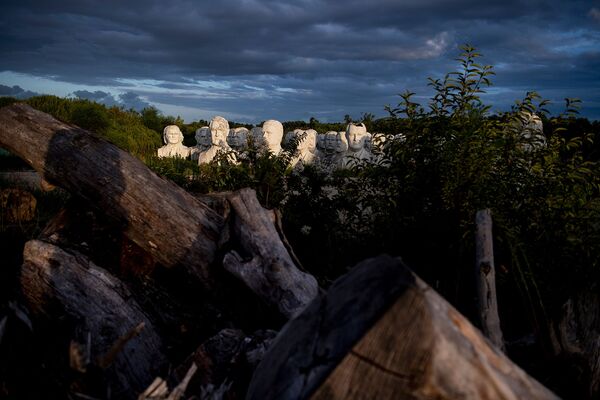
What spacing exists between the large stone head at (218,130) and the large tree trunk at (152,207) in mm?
14248

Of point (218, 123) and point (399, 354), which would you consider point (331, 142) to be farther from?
point (399, 354)

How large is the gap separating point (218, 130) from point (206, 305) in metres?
15.6

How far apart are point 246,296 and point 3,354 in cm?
170

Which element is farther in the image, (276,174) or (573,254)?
(276,174)

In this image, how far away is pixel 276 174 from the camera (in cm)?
657

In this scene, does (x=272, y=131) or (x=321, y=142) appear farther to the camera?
(x=321, y=142)

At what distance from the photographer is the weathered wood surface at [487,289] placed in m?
2.70

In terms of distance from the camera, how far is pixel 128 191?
4.07 m

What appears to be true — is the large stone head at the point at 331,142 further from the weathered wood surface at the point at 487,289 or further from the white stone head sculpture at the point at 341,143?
the weathered wood surface at the point at 487,289

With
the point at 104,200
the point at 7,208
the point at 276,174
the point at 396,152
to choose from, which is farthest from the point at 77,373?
the point at 7,208

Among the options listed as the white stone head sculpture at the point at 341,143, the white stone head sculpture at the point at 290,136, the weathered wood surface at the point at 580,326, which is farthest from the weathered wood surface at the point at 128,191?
the white stone head sculpture at the point at 341,143

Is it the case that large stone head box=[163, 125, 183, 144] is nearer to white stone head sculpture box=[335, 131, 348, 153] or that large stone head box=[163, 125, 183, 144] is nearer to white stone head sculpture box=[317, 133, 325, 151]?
white stone head sculpture box=[317, 133, 325, 151]

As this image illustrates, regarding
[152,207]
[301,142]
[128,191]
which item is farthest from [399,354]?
[301,142]

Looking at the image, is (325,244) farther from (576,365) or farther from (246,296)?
(576,365)
